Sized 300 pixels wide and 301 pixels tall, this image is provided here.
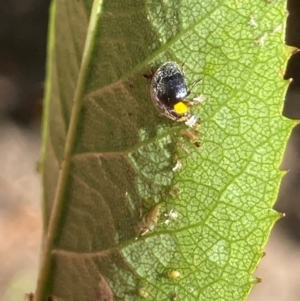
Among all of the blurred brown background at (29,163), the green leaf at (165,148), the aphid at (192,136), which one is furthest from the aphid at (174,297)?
the blurred brown background at (29,163)

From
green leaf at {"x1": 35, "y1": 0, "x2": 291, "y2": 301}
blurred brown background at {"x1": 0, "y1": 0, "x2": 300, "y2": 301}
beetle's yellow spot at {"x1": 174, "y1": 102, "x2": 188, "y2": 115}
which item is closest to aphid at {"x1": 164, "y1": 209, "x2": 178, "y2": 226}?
green leaf at {"x1": 35, "y1": 0, "x2": 291, "y2": 301}


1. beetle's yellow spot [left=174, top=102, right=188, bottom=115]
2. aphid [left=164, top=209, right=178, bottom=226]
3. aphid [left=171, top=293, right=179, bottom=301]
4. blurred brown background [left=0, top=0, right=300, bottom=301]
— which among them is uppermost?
blurred brown background [left=0, top=0, right=300, bottom=301]

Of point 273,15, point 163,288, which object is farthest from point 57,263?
point 273,15

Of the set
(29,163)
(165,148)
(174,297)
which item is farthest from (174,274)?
(29,163)

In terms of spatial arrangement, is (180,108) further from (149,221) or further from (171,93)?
(149,221)

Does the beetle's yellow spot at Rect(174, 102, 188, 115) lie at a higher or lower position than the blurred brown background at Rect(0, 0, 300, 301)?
lower

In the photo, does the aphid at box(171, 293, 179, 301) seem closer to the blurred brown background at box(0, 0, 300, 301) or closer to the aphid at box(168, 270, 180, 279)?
the aphid at box(168, 270, 180, 279)

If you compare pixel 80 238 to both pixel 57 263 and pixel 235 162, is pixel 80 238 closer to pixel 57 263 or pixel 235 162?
pixel 57 263
